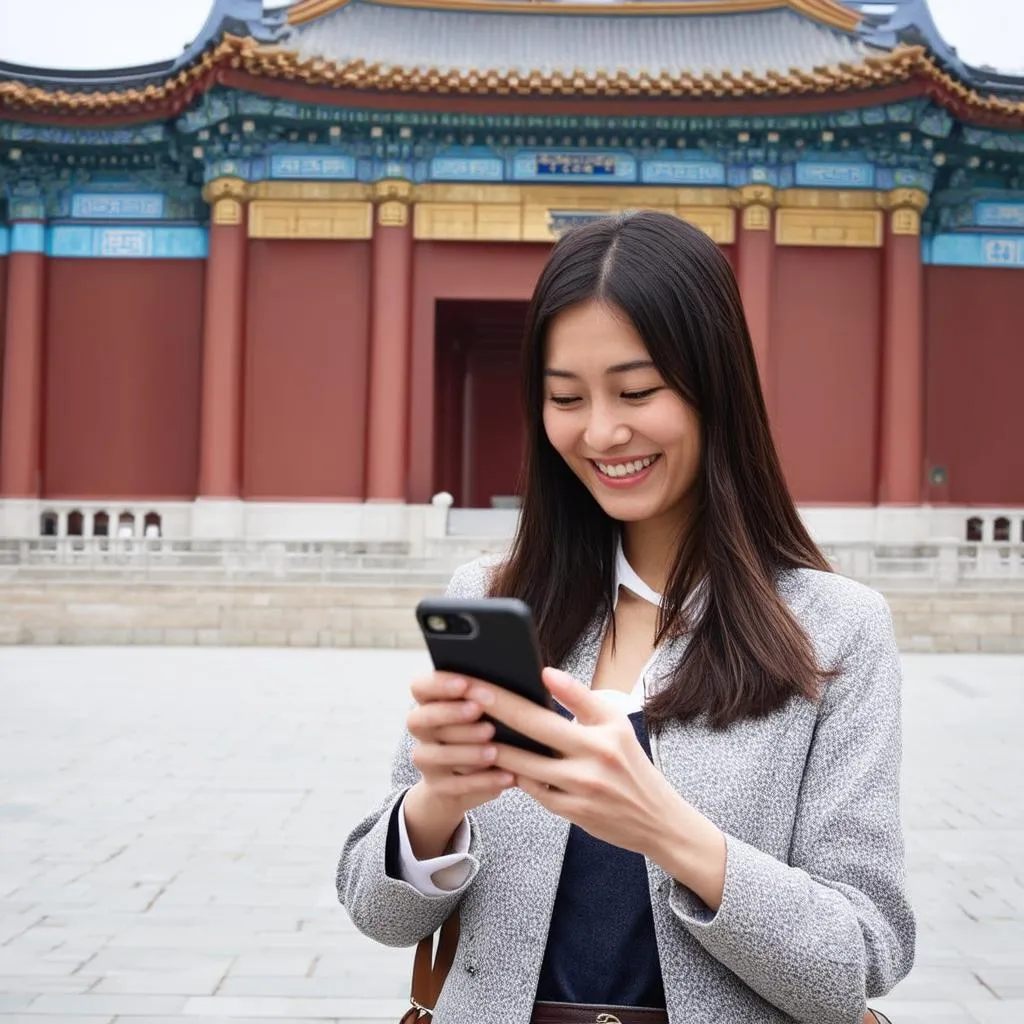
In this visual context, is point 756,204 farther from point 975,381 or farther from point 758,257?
point 975,381

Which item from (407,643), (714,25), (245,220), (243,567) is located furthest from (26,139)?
(714,25)

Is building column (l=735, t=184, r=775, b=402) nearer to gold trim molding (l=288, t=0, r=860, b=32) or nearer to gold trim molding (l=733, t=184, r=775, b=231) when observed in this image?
gold trim molding (l=733, t=184, r=775, b=231)

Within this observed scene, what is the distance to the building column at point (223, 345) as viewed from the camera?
40.6ft

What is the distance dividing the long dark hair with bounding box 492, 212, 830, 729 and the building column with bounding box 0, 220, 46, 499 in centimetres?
1259

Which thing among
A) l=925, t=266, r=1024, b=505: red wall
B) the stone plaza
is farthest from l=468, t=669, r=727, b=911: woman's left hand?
l=925, t=266, r=1024, b=505: red wall

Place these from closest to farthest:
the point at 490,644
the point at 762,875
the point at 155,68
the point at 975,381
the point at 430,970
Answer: the point at 490,644, the point at 762,875, the point at 430,970, the point at 975,381, the point at 155,68

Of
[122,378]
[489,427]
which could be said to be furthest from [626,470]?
[489,427]

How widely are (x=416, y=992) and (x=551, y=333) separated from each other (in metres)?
0.82

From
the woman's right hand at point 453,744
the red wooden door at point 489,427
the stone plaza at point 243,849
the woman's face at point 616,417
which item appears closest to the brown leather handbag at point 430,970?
the woman's right hand at point 453,744

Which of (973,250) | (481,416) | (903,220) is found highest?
(903,220)

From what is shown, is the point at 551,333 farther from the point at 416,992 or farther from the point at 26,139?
the point at 26,139

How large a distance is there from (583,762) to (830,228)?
41.8 ft

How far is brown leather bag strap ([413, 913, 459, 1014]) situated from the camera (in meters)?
1.31

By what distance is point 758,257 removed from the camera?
1256 centimetres
